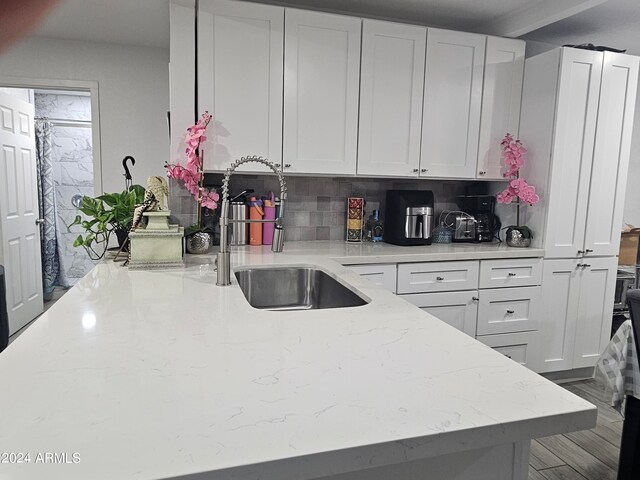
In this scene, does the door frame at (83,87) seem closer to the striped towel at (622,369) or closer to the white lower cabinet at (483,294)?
the white lower cabinet at (483,294)

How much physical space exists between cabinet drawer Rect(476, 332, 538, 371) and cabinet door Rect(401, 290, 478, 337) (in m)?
0.18

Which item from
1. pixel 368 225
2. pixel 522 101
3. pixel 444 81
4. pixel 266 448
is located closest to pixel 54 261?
pixel 368 225

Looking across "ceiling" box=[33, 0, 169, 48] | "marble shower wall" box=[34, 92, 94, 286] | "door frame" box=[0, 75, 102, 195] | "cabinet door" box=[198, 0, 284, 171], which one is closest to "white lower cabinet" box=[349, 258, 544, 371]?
"cabinet door" box=[198, 0, 284, 171]

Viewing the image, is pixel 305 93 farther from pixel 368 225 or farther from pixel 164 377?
pixel 164 377

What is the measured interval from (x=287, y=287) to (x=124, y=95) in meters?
2.58

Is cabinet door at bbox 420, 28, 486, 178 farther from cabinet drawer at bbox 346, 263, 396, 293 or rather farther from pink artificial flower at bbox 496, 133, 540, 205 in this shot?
cabinet drawer at bbox 346, 263, 396, 293

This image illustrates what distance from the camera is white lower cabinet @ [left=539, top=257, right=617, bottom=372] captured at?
9.23 feet

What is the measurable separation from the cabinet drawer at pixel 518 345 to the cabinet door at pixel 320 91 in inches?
55.6

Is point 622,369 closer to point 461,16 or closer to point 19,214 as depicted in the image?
point 461,16

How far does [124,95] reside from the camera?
3.56 m

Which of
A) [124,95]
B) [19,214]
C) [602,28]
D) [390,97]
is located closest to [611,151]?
[602,28]

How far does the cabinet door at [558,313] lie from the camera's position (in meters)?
2.80

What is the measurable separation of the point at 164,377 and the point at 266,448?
29cm

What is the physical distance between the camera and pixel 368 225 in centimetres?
302
